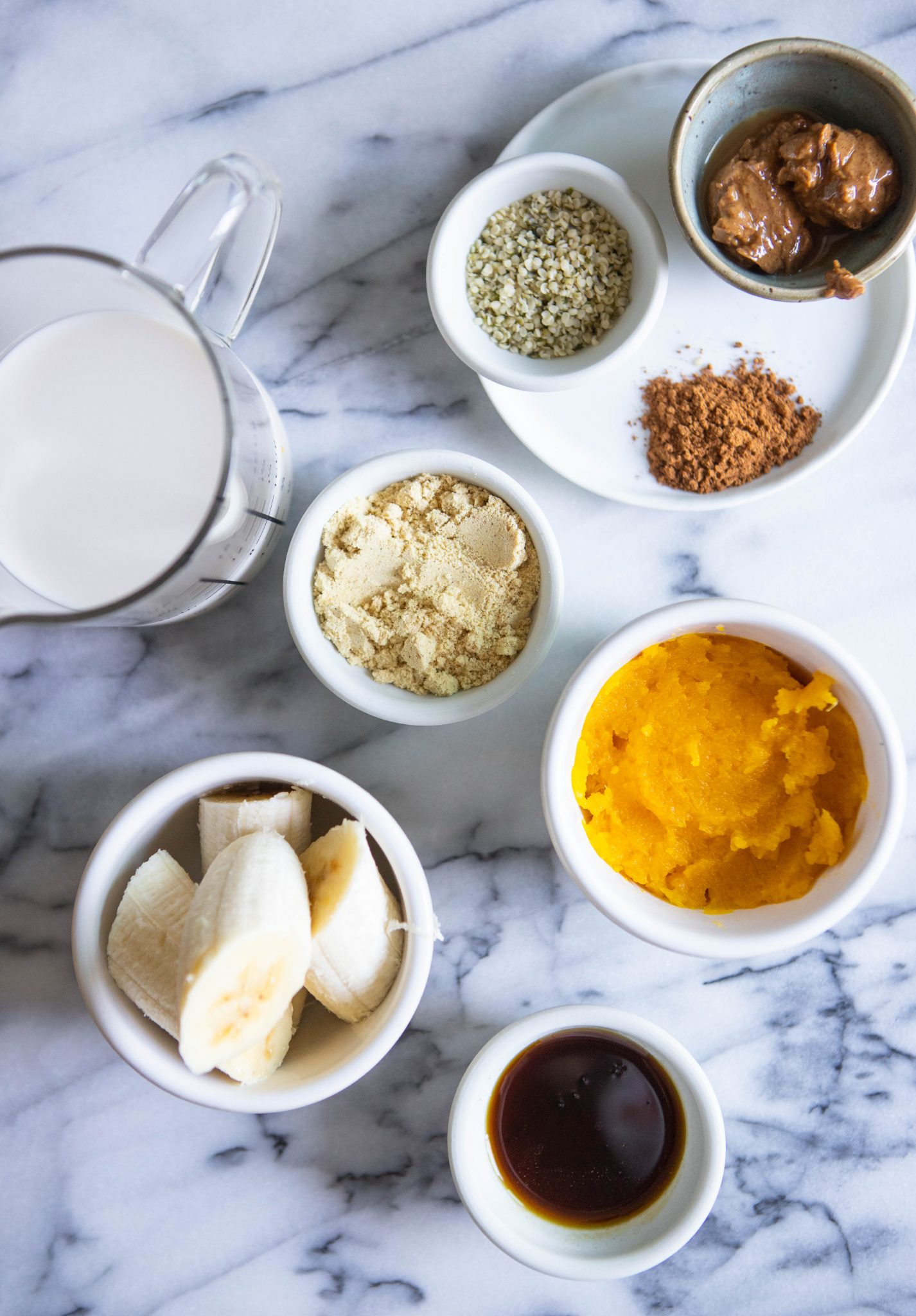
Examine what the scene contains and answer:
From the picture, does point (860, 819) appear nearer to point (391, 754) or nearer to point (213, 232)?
point (391, 754)

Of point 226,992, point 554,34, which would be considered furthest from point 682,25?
point 226,992

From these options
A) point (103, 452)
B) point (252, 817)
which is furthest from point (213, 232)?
point (252, 817)

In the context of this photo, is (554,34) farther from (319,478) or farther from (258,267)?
(319,478)

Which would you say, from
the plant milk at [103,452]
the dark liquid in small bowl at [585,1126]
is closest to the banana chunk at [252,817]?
the plant milk at [103,452]

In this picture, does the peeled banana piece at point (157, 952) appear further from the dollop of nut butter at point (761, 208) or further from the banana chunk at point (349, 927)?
the dollop of nut butter at point (761, 208)

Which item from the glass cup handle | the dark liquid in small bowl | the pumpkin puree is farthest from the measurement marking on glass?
the dark liquid in small bowl

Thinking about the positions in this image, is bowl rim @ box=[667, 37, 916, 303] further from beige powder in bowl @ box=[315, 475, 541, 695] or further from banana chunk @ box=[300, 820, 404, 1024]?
banana chunk @ box=[300, 820, 404, 1024]
